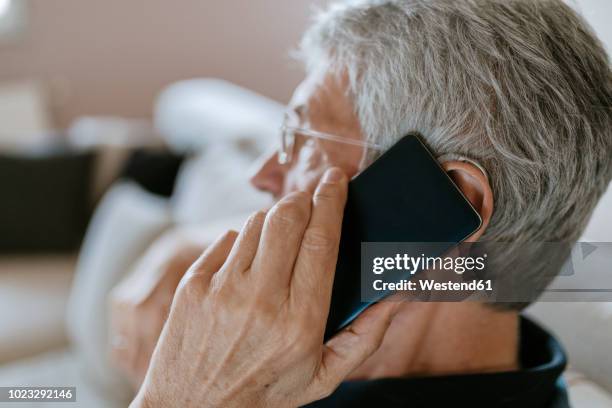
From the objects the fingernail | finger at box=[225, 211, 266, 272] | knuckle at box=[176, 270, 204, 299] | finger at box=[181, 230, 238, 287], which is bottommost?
knuckle at box=[176, 270, 204, 299]

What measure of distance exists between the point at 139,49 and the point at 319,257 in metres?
3.21

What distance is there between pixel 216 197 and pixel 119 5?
2.24 m

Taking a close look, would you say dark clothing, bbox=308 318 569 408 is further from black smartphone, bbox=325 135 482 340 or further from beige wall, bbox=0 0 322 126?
beige wall, bbox=0 0 322 126

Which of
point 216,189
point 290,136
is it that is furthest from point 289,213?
point 216,189

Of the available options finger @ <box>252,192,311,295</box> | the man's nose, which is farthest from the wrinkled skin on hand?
the man's nose

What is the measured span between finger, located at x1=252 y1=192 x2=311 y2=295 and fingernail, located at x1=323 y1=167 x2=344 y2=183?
0.08 meters

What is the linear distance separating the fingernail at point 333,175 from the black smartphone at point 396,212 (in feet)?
0.07

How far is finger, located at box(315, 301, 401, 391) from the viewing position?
0.77 meters

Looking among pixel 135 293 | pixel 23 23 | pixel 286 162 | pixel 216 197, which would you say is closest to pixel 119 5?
pixel 23 23

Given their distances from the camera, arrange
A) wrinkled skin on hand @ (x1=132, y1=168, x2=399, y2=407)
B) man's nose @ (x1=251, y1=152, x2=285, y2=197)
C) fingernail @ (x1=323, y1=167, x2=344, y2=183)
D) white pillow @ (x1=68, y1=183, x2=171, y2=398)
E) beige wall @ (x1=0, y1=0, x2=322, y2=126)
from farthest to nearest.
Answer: beige wall @ (x1=0, y1=0, x2=322, y2=126) → white pillow @ (x1=68, y1=183, x2=171, y2=398) → man's nose @ (x1=251, y1=152, x2=285, y2=197) → fingernail @ (x1=323, y1=167, x2=344, y2=183) → wrinkled skin on hand @ (x1=132, y1=168, x2=399, y2=407)

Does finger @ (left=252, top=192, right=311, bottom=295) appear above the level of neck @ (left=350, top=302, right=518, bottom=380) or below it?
above

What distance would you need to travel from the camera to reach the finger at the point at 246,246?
2.43 ft

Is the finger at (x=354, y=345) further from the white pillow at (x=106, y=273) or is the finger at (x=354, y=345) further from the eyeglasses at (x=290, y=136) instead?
the white pillow at (x=106, y=273)

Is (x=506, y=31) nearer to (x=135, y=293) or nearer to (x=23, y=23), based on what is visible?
(x=135, y=293)
